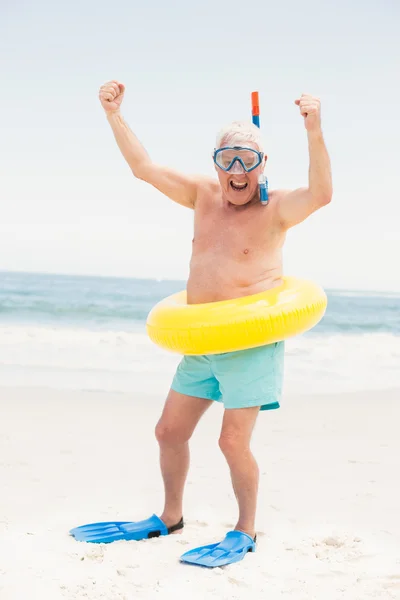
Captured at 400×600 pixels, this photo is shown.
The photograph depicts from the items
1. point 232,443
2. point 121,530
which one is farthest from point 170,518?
point 232,443

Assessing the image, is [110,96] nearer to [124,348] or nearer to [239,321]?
[239,321]

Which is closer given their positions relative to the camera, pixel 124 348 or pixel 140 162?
pixel 140 162

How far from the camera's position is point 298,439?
586cm

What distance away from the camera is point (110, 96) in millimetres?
3857

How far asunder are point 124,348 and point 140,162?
326 inches

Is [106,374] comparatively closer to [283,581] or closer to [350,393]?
[350,393]

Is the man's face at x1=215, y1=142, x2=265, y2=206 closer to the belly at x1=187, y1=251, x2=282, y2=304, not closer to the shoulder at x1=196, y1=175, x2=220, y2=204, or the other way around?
the shoulder at x1=196, y1=175, x2=220, y2=204

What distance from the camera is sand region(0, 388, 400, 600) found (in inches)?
121

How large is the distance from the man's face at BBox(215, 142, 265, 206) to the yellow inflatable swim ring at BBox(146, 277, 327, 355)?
1.54ft

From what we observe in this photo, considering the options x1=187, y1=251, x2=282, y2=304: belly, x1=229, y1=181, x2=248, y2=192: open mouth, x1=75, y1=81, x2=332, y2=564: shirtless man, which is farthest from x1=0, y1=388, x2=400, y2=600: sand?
x1=229, y1=181, x2=248, y2=192: open mouth

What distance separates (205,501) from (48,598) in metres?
1.63

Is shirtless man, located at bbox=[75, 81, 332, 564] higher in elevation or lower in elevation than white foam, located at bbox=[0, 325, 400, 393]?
higher

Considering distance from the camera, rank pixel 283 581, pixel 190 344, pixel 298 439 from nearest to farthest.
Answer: pixel 283 581 → pixel 190 344 → pixel 298 439

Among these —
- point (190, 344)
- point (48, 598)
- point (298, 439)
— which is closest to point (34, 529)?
point (48, 598)
